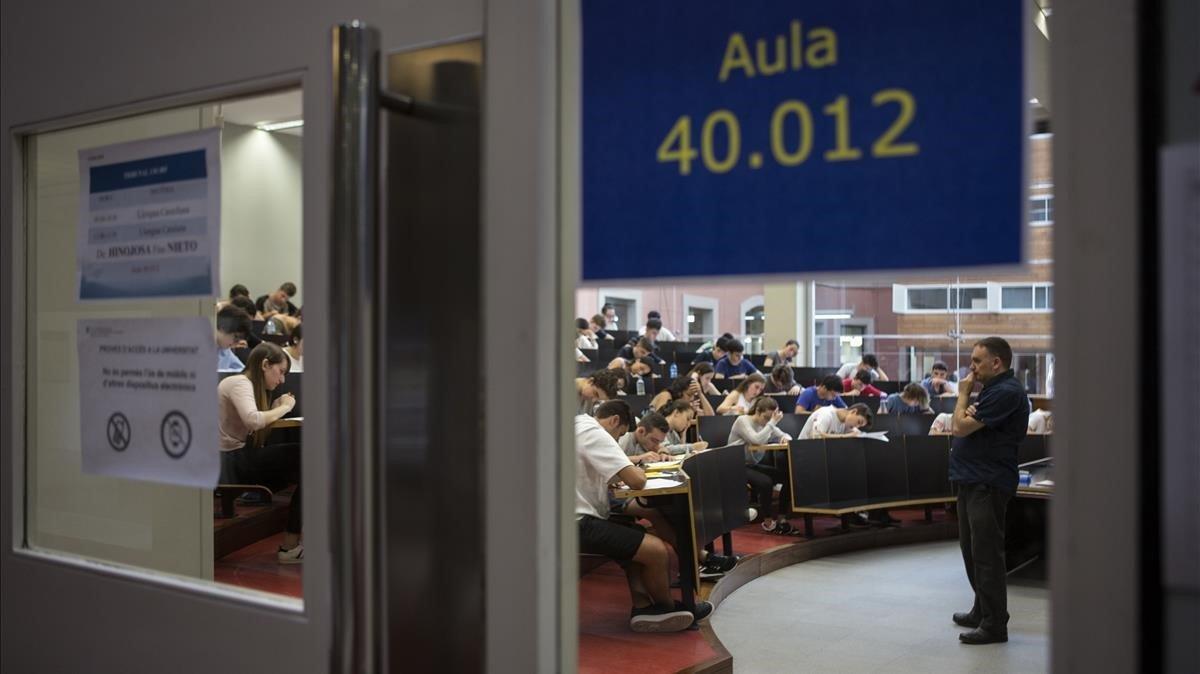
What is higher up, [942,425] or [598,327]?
[598,327]

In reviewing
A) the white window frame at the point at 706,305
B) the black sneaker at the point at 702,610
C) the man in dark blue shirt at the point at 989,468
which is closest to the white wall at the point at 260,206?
the black sneaker at the point at 702,610

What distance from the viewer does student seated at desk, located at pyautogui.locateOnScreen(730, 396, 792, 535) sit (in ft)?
24.6

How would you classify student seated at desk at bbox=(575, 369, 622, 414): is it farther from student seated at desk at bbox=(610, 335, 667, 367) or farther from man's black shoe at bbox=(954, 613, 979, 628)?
student seated at desk at bbox=(610, 335, 667, 367)

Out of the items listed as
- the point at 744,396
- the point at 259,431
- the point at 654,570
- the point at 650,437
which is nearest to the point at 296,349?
the point at 259,431

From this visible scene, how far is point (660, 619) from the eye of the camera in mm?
4824

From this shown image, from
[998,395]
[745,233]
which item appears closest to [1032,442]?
Result: [998,395]

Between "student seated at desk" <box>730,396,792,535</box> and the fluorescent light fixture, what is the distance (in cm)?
598

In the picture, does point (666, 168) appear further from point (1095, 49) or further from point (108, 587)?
point (108, 587)

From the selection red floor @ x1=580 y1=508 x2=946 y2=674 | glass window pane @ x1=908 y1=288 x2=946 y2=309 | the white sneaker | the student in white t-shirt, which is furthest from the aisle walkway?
glass window pane @ x1=908 y1=288 x2=946 y2=309

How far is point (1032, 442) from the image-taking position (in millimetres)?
7410

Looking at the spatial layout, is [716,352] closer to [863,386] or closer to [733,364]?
[733,364]

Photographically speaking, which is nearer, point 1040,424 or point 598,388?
point 598,388

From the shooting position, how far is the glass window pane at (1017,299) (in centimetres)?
1599

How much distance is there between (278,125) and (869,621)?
4.60 meters
